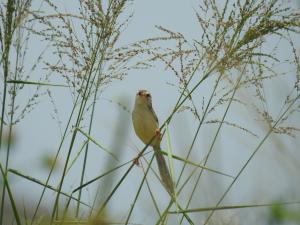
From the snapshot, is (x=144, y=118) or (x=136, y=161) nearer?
(x=136, y=161)

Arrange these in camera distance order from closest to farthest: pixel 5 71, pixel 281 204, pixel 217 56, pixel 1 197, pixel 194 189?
pixel 281 204
pixel 194 189
pixel 1 197
pixel 5 71
pixel 217 56

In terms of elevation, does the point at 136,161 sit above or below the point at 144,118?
above

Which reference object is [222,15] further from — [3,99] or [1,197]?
[1,197]

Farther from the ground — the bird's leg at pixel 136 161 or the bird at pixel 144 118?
Result: the bird's leg at pixel 136 161

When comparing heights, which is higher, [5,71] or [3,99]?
[5,71]

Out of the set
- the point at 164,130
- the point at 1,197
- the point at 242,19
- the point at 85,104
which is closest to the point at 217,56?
the point at 242,19

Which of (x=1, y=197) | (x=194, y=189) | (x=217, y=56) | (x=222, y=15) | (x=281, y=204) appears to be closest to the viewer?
(x=281, y=204)

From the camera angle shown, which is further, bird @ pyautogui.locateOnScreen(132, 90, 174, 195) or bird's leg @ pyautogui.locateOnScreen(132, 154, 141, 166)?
bird @ pyautogui.locateOnScreen(132, 90, 174, 195)

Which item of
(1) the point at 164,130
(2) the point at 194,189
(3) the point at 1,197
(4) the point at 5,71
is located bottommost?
(3) the point at 1,197

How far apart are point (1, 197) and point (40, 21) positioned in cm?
96

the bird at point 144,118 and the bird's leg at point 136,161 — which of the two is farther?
the bird at point 144,118

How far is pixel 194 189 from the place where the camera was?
1.63 metres

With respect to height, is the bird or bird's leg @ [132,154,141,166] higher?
bird's leg @ [132,154,141,166]

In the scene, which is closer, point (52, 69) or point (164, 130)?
point (164, 130)
